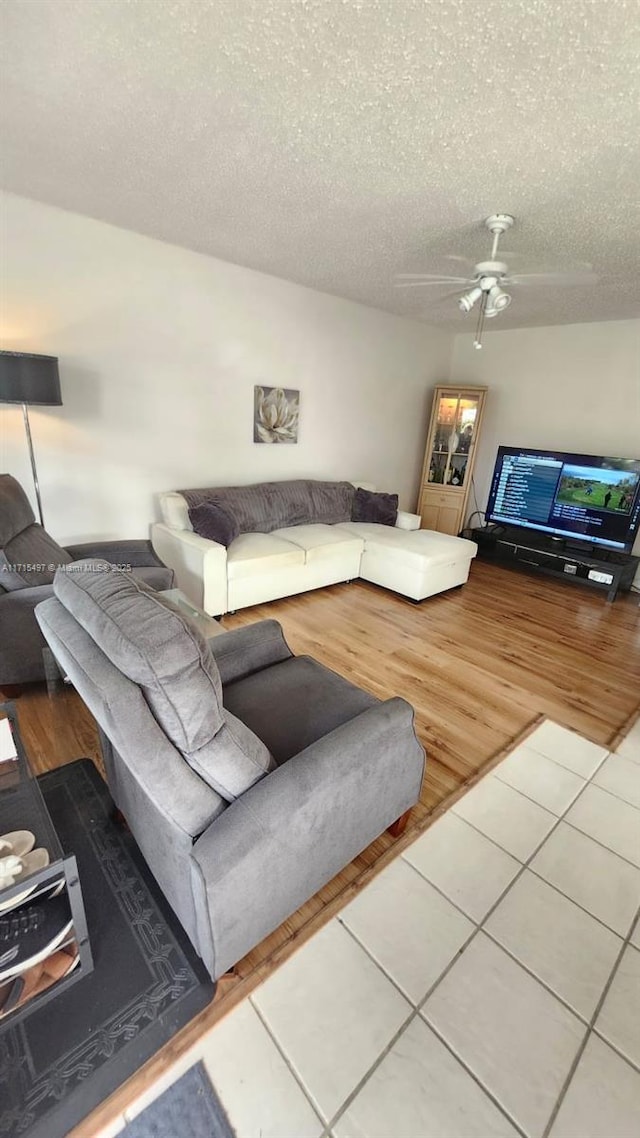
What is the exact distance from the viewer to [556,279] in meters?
3.09

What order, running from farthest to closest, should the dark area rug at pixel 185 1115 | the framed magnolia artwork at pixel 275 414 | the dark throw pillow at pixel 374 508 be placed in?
1. the dark throw pillow at pixel 374 508
2. the framed magnolia artwork at pixel 275 414
3. the dark area rug at pixel 185 1115

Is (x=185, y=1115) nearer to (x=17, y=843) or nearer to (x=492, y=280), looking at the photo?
(x=17, y=843)

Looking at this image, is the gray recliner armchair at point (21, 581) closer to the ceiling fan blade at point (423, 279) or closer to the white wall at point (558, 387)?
the ceiling fan blade at point (423, 279)

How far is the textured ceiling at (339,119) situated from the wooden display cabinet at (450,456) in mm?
2069

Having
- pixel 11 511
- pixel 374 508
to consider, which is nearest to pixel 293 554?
pixel 374 508

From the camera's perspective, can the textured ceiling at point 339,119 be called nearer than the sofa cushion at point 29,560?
Yes

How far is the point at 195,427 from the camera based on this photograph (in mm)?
3572

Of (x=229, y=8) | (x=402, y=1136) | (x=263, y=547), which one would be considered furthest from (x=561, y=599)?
(x=229, y=8)

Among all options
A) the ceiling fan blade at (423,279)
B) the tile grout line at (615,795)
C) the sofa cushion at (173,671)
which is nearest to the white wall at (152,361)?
the ceiling fan blade at (423,279)

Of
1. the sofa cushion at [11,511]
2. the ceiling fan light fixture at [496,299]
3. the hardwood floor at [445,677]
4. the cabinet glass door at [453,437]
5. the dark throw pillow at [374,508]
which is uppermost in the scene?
the ceiling fan light fixture at [496,299]

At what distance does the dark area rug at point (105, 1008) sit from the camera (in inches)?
37.4

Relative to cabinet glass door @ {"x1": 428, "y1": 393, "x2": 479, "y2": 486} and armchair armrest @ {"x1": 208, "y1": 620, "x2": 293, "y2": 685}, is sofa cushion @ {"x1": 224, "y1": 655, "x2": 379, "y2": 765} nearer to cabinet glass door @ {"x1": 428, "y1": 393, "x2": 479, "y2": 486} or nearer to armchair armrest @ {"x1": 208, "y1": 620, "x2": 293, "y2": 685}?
armchair armrest @ {"x1": 208, "y1": 620, "x2": 293, "y2": 685}

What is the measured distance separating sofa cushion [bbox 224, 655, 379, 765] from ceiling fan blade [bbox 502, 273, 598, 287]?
296 centimetres

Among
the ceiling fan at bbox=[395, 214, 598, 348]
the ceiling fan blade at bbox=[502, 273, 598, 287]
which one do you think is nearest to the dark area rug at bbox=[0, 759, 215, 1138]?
the ceiling fan at bbox=[395, 214, 598, 348]
